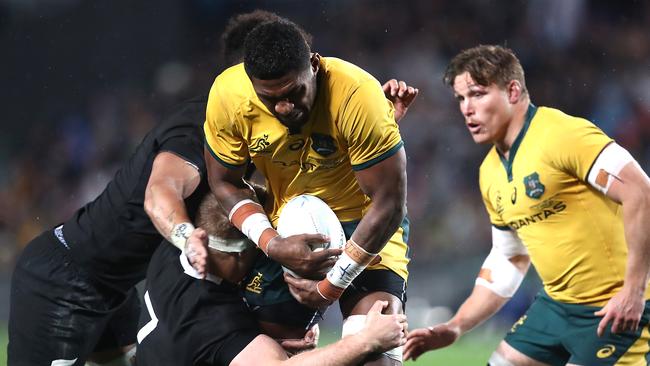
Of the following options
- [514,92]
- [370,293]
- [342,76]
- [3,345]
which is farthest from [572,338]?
[3,345]

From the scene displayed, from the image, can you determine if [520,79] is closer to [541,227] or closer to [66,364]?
[541,227]

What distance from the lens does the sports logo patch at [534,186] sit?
4.60 m

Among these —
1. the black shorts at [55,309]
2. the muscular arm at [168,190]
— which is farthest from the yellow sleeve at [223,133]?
the black shorts at [55,309]

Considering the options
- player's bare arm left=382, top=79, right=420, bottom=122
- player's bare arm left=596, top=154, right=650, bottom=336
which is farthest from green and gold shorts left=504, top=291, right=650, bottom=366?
player's bare arm left=382, top=79, right=420, bottom=122

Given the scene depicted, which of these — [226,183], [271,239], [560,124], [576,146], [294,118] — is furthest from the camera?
[560,124]

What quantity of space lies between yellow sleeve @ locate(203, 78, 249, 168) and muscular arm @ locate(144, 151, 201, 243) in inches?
11.1

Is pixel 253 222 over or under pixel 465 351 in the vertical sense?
over

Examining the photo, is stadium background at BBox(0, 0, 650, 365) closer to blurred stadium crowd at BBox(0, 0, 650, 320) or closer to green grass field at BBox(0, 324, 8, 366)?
blurred stadium crowd at BBox(0, 0, 650, 320)

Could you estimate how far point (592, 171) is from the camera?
14.4 ft

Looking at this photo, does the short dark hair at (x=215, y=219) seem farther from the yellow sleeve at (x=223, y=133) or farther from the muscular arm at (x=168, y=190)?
the yellow sleeve at (x=223, y=133)

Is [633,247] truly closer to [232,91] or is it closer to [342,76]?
[342,76]

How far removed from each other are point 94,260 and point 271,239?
1371 millimetres

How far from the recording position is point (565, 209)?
4590mm

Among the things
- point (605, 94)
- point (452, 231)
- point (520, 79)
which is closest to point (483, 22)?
point (605, 94)
